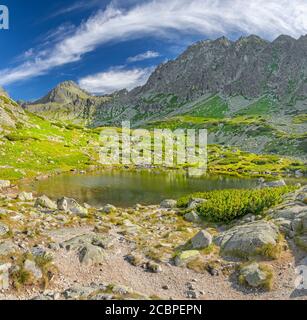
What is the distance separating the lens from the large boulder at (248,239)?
23828 millimetres

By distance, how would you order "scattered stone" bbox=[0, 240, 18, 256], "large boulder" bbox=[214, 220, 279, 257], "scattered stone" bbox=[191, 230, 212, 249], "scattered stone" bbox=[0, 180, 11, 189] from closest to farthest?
"scattered stone" bbox=[0, 240, 18, 256]
"large boulder" bbox=[214, 220, 279, 257]
"scattered stone" bbox=[191, 230, 212, 249]
"scattered stone" bbox=[0, 180, 11, 189]

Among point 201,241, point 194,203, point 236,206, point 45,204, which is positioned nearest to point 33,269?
point 201,241

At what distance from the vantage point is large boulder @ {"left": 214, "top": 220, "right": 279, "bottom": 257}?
78.2ft

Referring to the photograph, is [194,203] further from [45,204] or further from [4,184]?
[4,184]

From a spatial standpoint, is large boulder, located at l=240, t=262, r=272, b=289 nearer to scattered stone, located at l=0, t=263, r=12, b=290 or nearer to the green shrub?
scattered stone, located at l=0, t=263, r=12, b=290

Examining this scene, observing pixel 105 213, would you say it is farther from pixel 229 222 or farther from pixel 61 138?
pixel 61 138

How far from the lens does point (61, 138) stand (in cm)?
11850

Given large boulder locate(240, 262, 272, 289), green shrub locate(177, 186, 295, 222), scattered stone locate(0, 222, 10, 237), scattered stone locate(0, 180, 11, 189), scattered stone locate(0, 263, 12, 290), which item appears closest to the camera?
scattered stone locate(0, 263, 12, 290)

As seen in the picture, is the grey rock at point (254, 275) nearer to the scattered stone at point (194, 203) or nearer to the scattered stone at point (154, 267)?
the scattered stone at point (154, 267)

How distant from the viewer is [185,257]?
24.0m

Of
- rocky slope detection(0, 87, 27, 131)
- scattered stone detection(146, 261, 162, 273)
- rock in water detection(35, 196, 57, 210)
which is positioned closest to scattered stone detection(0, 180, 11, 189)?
rock in water detection(35, 196, 57, 210)

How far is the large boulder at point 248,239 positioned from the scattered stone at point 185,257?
2033 millimetres

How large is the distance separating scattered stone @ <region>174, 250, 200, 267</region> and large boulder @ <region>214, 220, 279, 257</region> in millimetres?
2033
